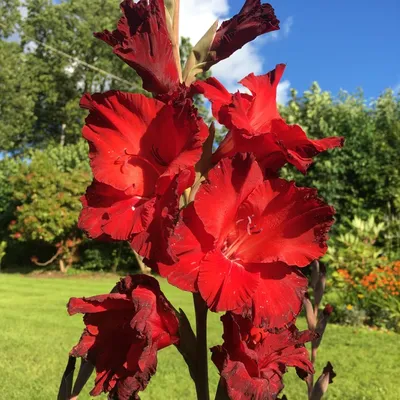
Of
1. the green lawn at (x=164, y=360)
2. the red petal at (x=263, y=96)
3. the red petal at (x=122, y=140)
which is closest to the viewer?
the red petal at (x=122, y=140)

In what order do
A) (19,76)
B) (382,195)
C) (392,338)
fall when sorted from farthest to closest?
(19,76), (382,195), (392,338)

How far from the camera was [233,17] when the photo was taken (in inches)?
48.9

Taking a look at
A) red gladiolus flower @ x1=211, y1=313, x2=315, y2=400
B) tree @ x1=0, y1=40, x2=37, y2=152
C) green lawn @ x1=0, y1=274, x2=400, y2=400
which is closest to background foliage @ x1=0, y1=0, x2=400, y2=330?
tree @ x1=0, y1=40, x2=37, y2=152

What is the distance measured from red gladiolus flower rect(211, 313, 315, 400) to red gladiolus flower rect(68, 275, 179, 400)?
4.8 inches

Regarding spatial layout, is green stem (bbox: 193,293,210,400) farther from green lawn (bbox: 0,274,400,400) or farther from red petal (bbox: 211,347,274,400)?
green lawn (bbox: 0,274,400,400)

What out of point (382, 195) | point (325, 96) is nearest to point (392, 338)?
point (382, 195)

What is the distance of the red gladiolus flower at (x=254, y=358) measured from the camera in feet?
3.28

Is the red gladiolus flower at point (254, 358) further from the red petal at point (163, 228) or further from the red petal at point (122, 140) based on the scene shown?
the red petal at point (122, 140)

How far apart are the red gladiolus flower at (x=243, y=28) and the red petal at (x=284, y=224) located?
395 mm

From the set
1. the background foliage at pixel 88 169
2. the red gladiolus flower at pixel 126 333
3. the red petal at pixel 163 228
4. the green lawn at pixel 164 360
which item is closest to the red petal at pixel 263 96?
the red petal at pixel 163 228

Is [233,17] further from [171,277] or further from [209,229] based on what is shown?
[171,277]

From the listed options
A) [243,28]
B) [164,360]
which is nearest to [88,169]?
[164,360]

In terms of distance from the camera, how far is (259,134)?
1060 millimetres

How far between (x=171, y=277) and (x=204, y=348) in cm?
27
